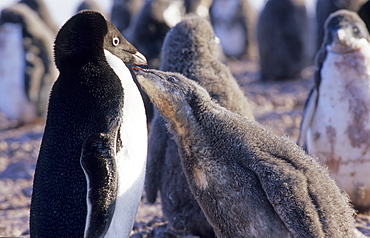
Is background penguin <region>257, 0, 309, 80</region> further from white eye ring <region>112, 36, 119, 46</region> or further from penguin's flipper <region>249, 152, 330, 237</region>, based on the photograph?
penguin's flipper <region>249, 152, 330, 237</region>

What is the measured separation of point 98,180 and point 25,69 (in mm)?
7960

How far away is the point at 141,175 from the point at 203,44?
1470 millimetres

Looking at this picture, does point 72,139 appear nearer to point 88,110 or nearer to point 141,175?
point 88,110

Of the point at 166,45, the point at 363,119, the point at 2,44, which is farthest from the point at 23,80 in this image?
the point at 363,119

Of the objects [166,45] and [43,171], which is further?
[166,45]

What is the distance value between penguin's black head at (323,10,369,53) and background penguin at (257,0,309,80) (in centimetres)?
695

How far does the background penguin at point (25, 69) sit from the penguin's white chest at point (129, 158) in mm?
7522

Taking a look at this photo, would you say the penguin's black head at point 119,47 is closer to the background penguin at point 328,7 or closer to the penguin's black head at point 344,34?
the penguin's black head at point 344,34

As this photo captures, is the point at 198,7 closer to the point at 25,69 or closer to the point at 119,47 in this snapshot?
the point at 25,69

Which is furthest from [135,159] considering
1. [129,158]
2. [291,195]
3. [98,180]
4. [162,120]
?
[162,120]

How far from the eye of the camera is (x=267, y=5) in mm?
12453

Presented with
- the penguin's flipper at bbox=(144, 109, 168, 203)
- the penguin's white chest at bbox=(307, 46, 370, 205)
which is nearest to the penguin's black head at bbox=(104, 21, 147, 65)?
the penguin's flipper at bbox=(144, 109, 168, 203)

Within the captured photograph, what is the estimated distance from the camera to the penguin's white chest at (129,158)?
10.5 feet

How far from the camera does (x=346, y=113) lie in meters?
4.78
